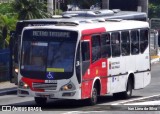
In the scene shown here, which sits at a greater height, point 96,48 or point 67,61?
point 96,48

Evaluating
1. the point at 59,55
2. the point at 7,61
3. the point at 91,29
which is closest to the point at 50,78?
the point at 59,55

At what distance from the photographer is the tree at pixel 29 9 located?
40.6 metres

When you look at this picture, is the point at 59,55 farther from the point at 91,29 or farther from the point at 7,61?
the point at 7,61

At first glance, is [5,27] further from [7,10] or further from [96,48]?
[96,48]

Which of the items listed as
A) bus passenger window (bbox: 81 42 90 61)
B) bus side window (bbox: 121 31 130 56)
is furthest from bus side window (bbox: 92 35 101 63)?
bus side window (bbox: 121 31 130 56)

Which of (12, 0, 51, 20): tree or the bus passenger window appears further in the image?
(12, 0, 51, 20): tree

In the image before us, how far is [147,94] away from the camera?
3039 centimetres

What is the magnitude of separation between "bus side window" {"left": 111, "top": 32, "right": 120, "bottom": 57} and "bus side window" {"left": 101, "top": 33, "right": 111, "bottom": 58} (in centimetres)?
36

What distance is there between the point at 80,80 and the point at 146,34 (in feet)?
21.1

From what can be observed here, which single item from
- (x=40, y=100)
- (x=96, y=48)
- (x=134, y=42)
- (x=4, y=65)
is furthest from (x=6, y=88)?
(x=96, y=48)

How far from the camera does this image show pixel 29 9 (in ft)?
134

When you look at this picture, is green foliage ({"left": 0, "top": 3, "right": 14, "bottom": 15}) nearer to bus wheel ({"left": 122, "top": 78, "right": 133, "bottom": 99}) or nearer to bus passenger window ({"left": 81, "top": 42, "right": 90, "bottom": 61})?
bus wheel ({"left": 122, "top": 78, "right": 133, "bottom": 99})

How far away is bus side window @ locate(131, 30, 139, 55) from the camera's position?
2797 cm

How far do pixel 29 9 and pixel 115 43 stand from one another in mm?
14957
